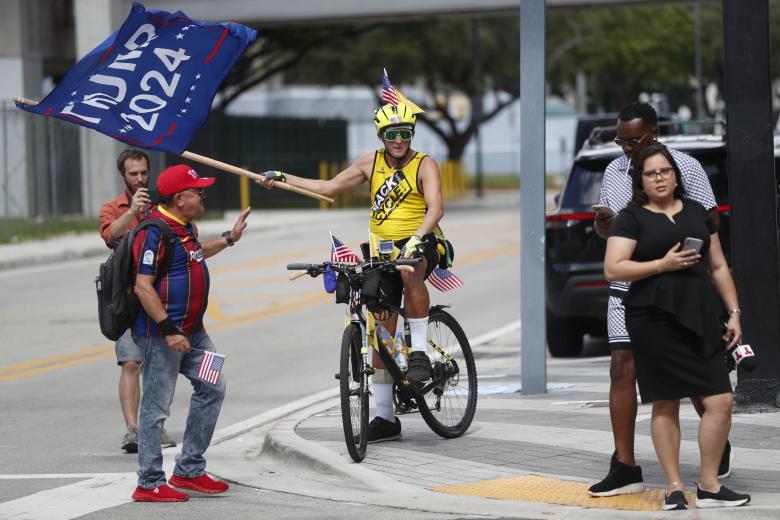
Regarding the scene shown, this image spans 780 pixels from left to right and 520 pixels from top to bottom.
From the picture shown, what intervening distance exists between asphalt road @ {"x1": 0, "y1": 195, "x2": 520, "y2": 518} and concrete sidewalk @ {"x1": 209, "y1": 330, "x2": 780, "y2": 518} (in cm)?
44

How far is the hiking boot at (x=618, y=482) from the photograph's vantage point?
7148 millimetres

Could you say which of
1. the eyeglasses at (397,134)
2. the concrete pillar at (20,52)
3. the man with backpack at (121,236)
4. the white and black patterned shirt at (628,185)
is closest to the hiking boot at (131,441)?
the man with backpack at (121,236)

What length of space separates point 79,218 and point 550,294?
20.7 metres

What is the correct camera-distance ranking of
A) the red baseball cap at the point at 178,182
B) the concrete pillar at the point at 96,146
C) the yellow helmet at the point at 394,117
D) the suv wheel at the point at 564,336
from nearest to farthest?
the red baseball cap at the point at 178,182
the yellow helmet at the point at 394,117
the suv wheel at the point at 564,336
the concrete pillar at the point at 96,146

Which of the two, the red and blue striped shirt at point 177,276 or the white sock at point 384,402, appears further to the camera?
the white sock at point 384,402

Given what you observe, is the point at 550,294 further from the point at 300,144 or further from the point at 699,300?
the point at 300,144

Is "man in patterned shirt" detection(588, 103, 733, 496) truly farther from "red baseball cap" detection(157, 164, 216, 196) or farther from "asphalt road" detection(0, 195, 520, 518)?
"red baseball cap" detection(157, 164, 216, 196)

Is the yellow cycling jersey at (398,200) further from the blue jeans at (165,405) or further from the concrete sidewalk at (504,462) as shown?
the blue jeans at (165,405)

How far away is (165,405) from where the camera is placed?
303 inches

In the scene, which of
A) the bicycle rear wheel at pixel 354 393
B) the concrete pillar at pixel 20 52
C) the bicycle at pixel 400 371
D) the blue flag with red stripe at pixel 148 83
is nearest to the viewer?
the bicycle rear wheel at pixel 354 393

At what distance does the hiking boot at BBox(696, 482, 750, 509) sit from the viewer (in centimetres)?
676

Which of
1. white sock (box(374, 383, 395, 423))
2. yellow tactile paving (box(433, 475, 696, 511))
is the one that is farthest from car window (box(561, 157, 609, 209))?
yellow tactile paving (box(433, 475, 696, 511))

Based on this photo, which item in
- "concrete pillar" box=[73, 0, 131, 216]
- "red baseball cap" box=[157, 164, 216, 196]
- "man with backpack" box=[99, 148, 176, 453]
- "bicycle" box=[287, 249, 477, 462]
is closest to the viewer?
"red baseball cap" box=[157, 164, 216, 196]

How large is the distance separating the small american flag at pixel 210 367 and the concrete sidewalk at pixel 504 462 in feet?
2.28
